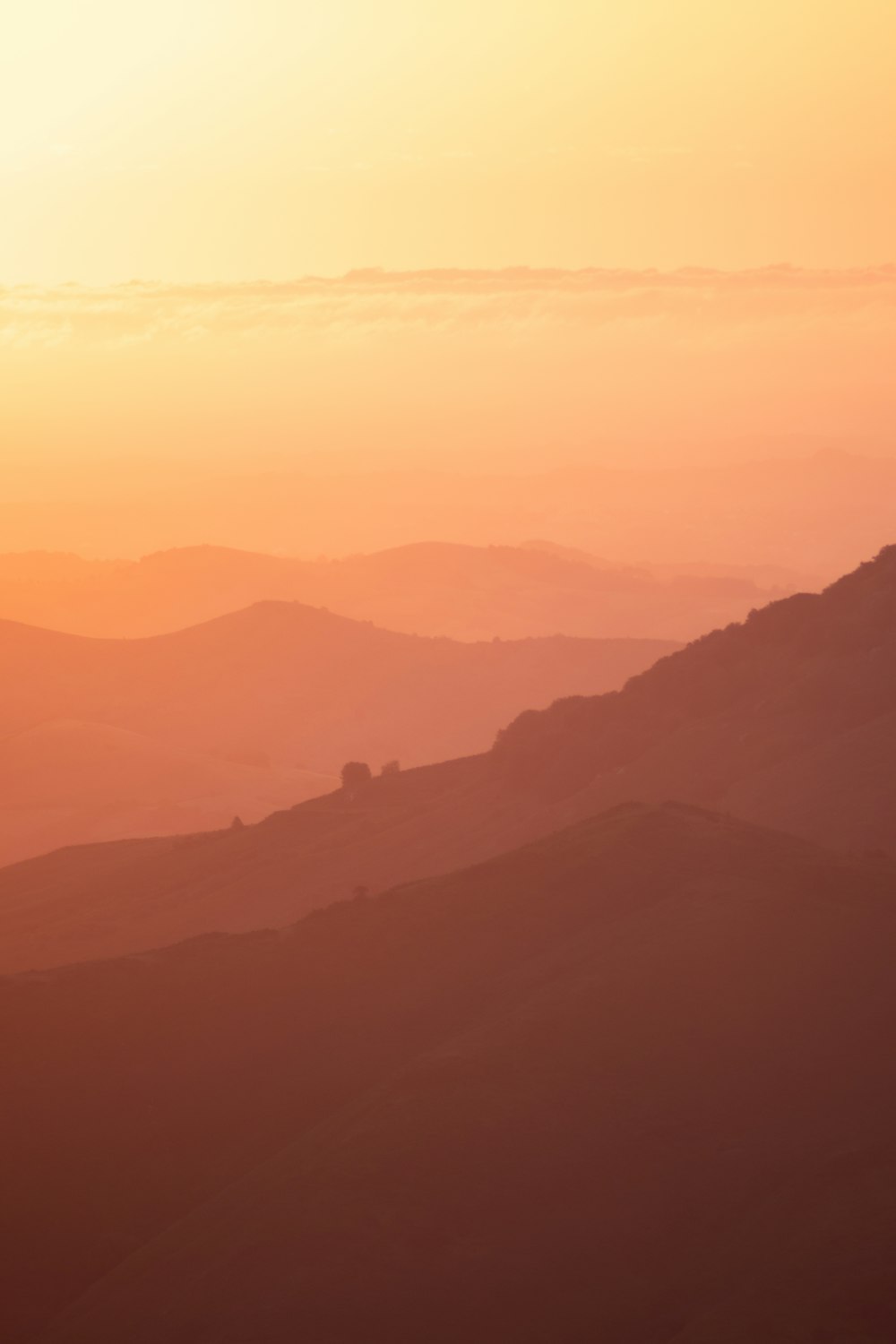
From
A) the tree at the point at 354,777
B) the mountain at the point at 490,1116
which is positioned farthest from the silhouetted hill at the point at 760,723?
the mountain at the point at 490,1116

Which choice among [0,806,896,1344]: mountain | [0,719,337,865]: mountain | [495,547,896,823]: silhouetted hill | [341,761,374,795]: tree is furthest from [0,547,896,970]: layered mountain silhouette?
[0,719,337,865]: mountain

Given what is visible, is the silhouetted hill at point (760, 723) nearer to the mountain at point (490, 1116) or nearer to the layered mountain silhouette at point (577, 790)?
the layered mountain silhouette at point (577, 790)

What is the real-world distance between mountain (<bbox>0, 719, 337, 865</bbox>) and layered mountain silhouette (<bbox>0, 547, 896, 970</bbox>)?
38898 mm

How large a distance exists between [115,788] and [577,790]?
263ft

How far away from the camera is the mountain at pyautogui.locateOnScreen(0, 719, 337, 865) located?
14275 cm

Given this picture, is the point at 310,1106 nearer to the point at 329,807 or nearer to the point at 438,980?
the point at 438,980

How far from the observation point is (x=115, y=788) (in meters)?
158

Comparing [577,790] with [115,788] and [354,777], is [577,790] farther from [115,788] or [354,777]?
[115,788]

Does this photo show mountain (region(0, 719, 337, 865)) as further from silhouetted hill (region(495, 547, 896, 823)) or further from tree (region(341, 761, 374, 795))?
silhouetted hill (region(495, 547, 896, 823))

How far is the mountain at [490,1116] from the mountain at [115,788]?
3254 inches

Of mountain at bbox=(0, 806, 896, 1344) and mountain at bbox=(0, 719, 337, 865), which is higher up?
mountain at bbox=(0, 719, 337, 865)

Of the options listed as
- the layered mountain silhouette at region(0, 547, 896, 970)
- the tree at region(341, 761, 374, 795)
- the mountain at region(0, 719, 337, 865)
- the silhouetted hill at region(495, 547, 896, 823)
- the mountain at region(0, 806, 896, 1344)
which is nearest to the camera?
the mountain at region(0, 806, 896, 1344)

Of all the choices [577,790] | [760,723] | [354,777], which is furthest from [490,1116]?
[354,777]

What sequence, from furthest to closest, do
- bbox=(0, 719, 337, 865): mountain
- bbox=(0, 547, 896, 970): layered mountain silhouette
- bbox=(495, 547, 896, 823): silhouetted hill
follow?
1. bbox=(0, 719, 337, 865): mountain
2. bbox=(0, 547, 896, 970): layered mountain silhouette
3. bbox=(495, 547, 896, 823): silhouetted hill
